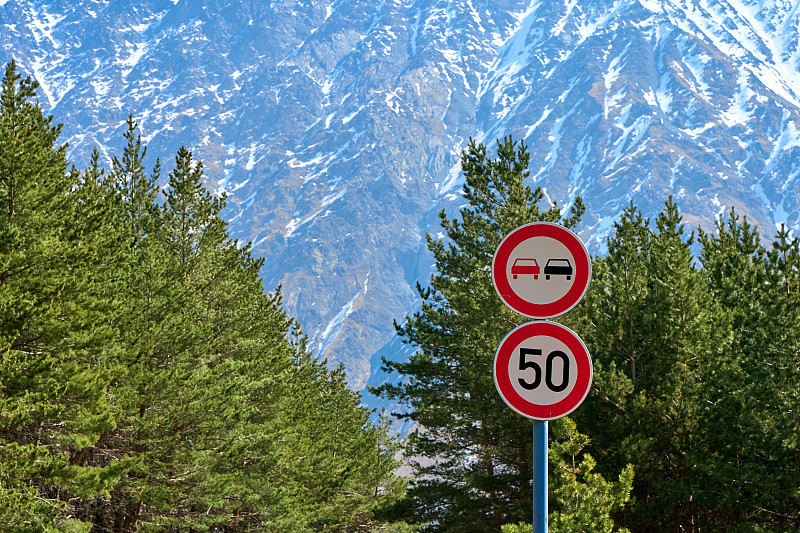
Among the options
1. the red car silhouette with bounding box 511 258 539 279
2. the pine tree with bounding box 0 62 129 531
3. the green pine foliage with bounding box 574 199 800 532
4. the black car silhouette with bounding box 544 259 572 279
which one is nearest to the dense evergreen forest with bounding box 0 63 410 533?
the pine tree with bounding box 0 62 129 531

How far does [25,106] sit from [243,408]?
9.33m

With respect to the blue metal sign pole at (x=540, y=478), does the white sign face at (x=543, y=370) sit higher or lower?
higher

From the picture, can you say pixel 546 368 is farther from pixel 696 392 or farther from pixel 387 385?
pixel 387 385

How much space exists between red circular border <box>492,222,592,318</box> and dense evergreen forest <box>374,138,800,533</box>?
690 centimetres

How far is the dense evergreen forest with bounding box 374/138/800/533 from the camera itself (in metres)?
14.6

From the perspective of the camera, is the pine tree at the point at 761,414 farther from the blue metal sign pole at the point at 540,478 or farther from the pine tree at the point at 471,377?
the blue metal sign pole at the point at 540,478

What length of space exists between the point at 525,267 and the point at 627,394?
505 inches

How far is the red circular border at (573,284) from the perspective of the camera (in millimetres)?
6246

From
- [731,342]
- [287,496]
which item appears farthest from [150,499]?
[731,342]

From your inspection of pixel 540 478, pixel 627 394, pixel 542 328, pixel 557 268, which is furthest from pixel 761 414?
pixel 542 328

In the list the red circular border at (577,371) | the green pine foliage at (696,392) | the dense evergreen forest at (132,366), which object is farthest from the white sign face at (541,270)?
the dense evergreen forest at (132,366)

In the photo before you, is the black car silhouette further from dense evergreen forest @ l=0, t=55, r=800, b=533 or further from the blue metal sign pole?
dense evergreen forest @ l=0, t=55, r=800, b=533

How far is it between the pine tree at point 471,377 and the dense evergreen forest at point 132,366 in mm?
4752

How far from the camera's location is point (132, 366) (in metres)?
19.2
